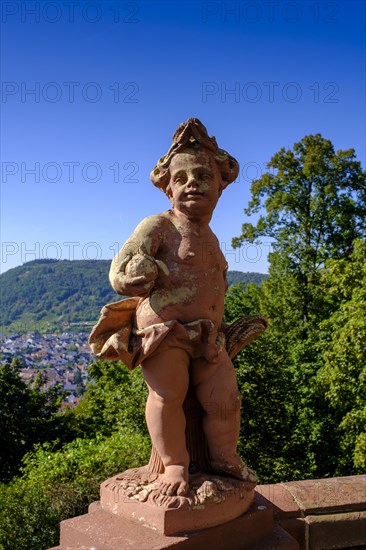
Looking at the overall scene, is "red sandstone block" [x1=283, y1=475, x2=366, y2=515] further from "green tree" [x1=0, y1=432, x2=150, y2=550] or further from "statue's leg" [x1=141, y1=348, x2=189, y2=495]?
"green tree" [x1=0, y1=432, x2=150, y2=550]

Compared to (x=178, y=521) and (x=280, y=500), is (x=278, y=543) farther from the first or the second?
(x=178, y=521)

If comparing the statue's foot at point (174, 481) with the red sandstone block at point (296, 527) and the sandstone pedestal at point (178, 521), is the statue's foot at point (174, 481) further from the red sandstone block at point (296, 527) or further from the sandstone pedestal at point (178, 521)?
the red sandstone block at point (296, 527)

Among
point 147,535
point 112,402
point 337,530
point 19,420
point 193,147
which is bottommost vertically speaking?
point 19,420

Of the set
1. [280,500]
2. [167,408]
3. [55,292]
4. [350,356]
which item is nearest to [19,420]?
[55,292]

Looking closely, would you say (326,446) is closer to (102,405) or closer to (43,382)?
(102,405)

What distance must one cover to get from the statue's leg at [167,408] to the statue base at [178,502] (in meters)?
0.14

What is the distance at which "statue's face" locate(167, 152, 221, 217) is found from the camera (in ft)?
13.0

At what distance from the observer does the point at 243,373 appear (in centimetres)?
1517

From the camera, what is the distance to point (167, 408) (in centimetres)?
371

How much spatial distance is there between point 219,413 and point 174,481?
0.52m

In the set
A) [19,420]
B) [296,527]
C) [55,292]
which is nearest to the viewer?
[296,527]

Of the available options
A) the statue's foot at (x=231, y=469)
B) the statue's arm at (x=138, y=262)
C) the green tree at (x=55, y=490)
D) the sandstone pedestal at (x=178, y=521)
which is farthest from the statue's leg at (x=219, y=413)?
the green tree at (x=55, y=490)

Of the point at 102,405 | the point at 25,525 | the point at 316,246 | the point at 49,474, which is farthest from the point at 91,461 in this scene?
the point at 316,246

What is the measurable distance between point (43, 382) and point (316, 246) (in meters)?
10.7
